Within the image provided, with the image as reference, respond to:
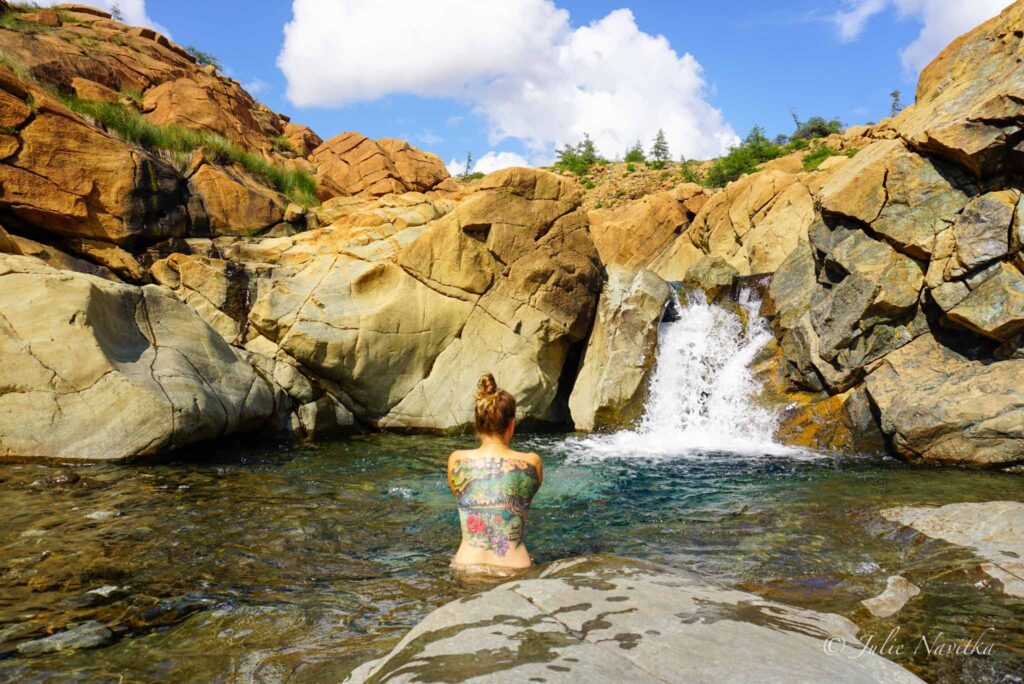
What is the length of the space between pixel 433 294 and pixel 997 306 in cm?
1065

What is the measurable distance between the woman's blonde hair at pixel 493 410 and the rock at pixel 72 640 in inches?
113

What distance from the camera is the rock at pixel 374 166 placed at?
2545 cm

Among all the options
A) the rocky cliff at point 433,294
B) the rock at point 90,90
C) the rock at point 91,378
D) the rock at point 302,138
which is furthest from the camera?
the rock at point 302,138

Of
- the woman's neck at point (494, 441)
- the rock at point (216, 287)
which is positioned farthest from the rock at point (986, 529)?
the rock at point (216, 287)

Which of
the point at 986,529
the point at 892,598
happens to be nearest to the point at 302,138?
the point at 986,529

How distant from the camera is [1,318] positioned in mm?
9641

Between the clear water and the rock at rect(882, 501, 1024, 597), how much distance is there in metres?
0.16

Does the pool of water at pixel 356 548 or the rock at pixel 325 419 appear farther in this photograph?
the rock at pixel 325 419

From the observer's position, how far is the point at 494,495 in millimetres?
5020

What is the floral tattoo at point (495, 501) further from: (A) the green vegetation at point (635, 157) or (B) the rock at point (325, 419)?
(A) the green vegetation at point (635, 157)

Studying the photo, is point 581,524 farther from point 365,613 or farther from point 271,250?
point 271,250

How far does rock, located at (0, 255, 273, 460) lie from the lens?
923 cm

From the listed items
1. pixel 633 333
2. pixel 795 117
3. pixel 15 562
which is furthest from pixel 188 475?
pixel 795 117

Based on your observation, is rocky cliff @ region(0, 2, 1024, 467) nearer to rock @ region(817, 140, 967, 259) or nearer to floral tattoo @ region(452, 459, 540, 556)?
rock @ region(817, 140, 967, 259)
